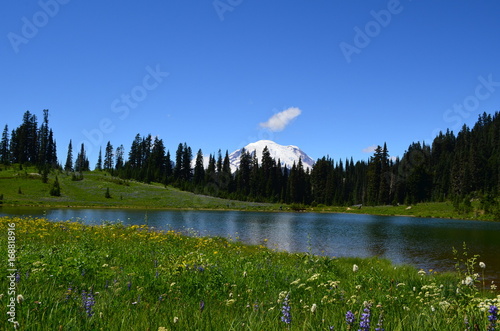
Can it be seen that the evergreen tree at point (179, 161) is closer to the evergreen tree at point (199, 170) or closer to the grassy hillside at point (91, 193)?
the evergreen tree at point (199, 170)

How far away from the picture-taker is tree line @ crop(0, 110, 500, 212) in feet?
376

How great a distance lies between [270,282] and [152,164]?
12946cm

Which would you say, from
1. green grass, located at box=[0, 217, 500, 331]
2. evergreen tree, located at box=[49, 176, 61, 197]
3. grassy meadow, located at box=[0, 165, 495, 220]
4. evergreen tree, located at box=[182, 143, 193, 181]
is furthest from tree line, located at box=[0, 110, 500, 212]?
green grass, located at box=[0, 217, 500, 331]

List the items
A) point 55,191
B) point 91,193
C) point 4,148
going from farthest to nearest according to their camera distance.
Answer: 1. point 4,148
2. point 91,193
3. point 55,191

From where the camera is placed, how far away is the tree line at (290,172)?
376 ft

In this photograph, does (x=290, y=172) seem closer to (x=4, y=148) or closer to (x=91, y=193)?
(x=91, y=193)

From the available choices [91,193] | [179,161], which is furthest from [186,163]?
[91,193]

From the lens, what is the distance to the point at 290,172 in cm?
13412

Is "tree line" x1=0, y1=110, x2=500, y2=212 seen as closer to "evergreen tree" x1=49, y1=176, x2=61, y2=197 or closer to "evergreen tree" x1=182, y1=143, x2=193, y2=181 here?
"evergreen tree" x1=182, y1=143, x2=193, y2=181

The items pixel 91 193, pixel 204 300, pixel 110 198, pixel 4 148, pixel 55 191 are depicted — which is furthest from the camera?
pixel 4 148

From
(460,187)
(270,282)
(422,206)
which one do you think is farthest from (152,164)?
(270,282)

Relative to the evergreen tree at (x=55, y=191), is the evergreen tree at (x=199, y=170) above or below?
above

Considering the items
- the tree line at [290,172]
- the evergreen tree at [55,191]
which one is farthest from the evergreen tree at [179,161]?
the evergreen tree at [55,191]

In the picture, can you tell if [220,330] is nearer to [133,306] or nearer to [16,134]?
[133,306]
